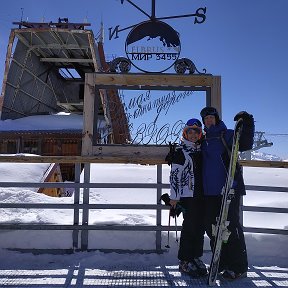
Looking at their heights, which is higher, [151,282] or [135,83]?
[135,83]

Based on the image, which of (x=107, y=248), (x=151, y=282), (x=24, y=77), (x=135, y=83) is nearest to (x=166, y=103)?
(x=135, y=83)

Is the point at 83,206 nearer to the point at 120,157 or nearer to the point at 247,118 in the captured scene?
the point at 120,157

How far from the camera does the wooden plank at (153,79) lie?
17.2ft

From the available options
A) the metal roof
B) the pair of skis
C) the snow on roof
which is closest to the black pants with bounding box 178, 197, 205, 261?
the pair of skis

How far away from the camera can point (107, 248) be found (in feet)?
15.4

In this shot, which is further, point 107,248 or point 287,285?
point 107,248

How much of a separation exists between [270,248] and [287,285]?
3.29ft

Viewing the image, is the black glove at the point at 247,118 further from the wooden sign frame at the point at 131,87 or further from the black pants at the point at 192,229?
the wooden sign frame at the point at 131,87

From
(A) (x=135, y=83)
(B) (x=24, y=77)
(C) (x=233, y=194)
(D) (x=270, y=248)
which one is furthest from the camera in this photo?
(B) (x=24, y=77)

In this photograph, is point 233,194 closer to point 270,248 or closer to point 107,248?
point 270,248

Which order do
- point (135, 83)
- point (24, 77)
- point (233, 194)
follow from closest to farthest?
point (233, 194), point (135, 83), point (24, 77)

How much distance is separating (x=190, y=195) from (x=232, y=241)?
2.22 feet

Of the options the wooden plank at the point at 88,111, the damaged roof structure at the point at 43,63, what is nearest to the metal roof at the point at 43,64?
the damaged roof structure at the point at 43,63

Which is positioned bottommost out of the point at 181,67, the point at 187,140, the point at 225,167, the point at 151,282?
the point at 151,282
